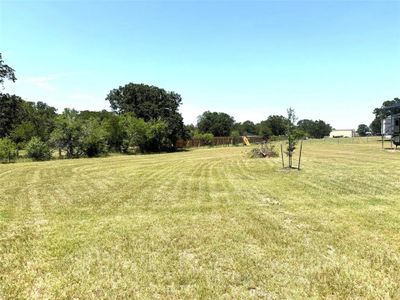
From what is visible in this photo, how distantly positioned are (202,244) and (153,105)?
59779 millimetres

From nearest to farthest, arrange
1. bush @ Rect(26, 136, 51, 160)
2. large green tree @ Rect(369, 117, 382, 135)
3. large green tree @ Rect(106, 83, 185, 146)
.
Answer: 1. bush @ Rect(26, 136, 51, 160)
2. large green tree @ Rect(106, 83, 185, 146)
3. large green tree @ Rect(369, 117, 382, 135)

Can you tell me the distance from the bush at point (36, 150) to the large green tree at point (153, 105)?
87.8ft

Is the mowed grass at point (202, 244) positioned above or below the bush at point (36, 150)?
below

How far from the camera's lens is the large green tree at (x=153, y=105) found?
63812mm

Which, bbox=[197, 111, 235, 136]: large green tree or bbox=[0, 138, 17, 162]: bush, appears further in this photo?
bbox=[197, 111, 235, 136]: large green tree

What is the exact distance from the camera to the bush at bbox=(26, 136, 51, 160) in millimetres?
34719

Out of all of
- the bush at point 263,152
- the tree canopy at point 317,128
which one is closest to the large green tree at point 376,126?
the tree canopy at point 317,128

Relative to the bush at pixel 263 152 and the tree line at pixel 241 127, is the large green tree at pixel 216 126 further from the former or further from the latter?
the bush at pixel 263 152

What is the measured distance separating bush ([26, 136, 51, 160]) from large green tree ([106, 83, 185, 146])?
2678cm

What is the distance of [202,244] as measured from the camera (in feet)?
21.5

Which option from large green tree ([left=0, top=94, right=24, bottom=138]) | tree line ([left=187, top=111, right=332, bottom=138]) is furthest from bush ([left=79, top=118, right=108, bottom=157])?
tree line ([left=187, top=111, right=332, bottom=138])

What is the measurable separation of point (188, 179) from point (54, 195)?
587 centimetres

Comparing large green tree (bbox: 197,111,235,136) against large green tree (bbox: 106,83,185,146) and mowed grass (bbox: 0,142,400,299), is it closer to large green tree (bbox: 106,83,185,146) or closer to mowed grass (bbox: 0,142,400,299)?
large green tree (bbox: 106,83,185,146)

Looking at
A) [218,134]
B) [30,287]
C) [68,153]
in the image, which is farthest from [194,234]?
[218,134]
